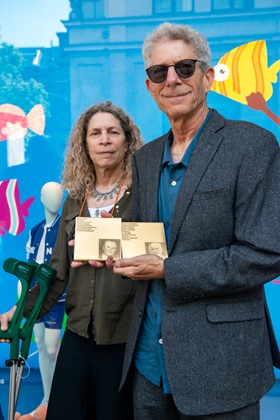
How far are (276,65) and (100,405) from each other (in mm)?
1919

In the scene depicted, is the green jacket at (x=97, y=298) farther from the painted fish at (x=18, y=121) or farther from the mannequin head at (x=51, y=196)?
the painted fish at (x=18, y=121)

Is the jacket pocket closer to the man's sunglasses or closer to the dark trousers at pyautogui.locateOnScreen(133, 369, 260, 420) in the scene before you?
the dark trousers at pyautogui.locateOnScreen(133, 369, 260, 420)

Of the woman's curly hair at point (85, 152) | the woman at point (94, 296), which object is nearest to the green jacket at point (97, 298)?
the woman at point (94, 296)

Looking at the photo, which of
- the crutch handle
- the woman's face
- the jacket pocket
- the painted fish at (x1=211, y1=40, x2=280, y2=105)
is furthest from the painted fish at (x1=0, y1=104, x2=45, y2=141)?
the jacket pocket

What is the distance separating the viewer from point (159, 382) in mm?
1518

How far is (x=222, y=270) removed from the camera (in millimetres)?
1347

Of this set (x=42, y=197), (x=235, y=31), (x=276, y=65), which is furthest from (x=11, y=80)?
(x=276, y=65)

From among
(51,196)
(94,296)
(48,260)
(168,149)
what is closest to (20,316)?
(94,296)

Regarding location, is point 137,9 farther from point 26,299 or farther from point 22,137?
point 26,299

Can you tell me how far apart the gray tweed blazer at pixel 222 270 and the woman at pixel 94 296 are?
0.58 meters

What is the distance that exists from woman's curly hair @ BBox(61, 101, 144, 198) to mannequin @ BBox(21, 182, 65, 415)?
0.66 metres

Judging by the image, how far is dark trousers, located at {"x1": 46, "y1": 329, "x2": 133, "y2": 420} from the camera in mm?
1974

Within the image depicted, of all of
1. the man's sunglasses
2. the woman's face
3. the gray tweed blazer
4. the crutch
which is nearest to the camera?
the gray tweed blazer

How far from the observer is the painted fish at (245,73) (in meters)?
2.78
